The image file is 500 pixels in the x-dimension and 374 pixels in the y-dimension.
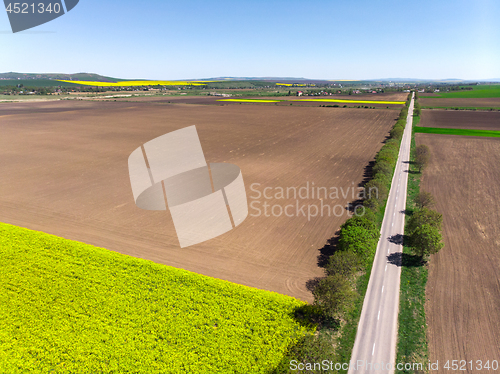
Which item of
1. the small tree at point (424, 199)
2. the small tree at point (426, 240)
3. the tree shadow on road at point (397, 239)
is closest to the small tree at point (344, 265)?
the small tree at point (426, 240)

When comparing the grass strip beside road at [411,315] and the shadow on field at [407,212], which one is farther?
the shadow on field at [407,212]

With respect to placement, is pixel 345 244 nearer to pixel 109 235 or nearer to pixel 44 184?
pixel 109 235

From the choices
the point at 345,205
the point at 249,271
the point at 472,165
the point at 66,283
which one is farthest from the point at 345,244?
the point at 472,165

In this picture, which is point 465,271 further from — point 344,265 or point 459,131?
point 459,131

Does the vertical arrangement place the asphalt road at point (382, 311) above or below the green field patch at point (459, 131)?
below

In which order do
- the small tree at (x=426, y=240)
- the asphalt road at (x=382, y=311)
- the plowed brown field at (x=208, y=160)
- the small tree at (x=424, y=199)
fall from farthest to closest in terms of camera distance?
1. the small tree at (x=424, y=199)
2. the plowed brown field at (x=208, y=160)
3. the small tree at (x=426, y=240)
4. the asphalt road at (x=382, y=311)

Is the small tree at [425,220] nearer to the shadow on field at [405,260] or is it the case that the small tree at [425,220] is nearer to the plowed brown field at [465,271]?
the plowed brown field at [465,271]

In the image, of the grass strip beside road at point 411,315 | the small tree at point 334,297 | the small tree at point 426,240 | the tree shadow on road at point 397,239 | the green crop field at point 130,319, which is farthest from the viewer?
the tree shadow on road at point 397,239
